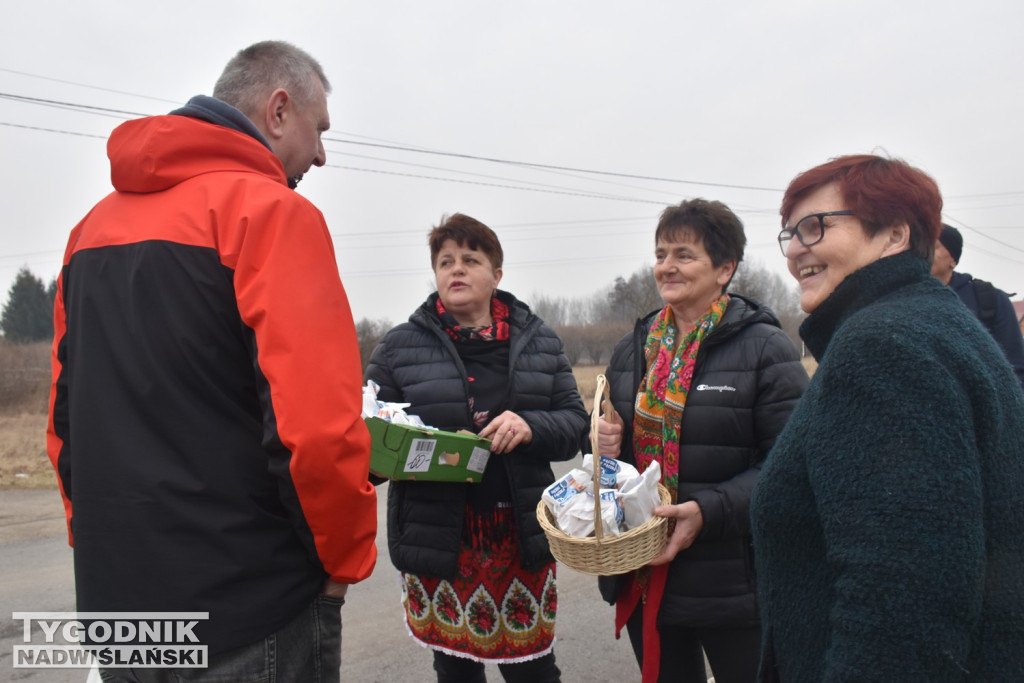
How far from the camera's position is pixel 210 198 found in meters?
1.71

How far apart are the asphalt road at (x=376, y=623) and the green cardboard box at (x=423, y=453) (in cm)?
162

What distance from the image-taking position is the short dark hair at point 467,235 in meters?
3.19

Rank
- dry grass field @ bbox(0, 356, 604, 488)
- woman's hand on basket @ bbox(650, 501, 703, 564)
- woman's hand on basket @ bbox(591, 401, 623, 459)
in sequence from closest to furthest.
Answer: woman's hand on basket @ bbox(650, 501, 703, 564), woman's hand on basket @ bbox(591, 401, 623, 459), dry grass field @ bbox(0, 356, 604, 488)

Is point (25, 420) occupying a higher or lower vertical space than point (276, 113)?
lower

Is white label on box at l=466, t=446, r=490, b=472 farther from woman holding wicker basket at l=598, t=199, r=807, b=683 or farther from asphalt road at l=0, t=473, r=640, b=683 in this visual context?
asphalt road at l=0, t=473, r=640, b=683

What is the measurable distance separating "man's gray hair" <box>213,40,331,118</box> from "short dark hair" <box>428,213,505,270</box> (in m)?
1.12

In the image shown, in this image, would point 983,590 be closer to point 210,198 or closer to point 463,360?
point 210,198

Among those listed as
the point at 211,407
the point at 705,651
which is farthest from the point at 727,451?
the point at 211,407

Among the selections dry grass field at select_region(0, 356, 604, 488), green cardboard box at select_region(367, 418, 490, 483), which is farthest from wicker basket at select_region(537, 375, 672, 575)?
dry grass field at select_region(0, 356, 604, 488)

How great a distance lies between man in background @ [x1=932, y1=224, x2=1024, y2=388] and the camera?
378 cm

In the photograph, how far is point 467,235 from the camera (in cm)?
318

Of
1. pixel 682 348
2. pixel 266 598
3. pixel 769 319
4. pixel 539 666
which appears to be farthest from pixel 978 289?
pixel 266 598

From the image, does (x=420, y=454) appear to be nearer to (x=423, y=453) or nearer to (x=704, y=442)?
(x=423, y=453)

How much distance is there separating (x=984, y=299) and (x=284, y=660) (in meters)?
4.19
